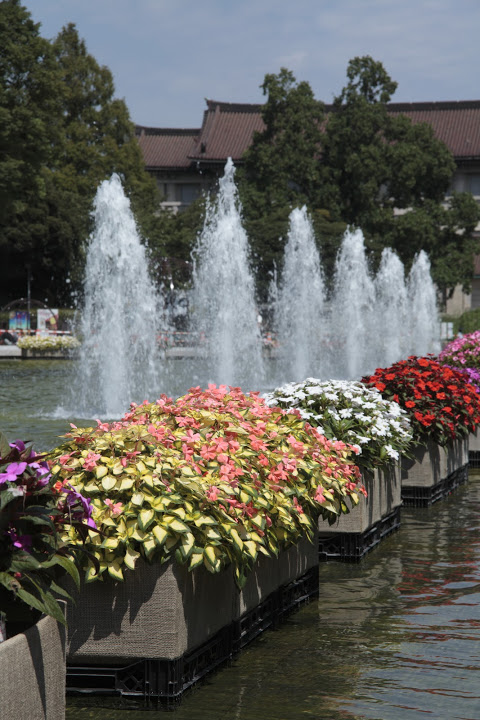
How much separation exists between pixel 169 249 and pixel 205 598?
2154 inches

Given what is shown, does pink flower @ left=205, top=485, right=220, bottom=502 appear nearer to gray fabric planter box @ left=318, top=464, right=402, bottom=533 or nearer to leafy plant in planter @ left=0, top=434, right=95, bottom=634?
leafy plant in planter @ left=0, top=434, right=95, bottom=634

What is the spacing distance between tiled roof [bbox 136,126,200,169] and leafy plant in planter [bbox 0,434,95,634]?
75.1 m

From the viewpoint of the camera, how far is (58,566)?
4.38m

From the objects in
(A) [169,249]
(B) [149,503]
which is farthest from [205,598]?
(A) [169,249]

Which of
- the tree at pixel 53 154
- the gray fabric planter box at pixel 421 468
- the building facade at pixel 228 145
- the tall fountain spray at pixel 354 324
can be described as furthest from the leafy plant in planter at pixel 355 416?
the building facade at pixel 228 145

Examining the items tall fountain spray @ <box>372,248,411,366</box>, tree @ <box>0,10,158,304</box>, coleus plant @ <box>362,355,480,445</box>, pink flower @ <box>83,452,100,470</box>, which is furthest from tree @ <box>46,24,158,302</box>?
pink flower @ <box>83,452,100,470</box>

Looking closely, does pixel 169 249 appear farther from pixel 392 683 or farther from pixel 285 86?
pixel 392 683

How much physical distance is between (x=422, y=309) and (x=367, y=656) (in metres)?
47.7

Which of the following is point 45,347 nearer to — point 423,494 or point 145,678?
point 423,494

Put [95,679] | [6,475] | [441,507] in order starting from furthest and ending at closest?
[441,507], [95,679], [6,475]

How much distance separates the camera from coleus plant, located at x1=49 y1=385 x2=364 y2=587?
525 cm

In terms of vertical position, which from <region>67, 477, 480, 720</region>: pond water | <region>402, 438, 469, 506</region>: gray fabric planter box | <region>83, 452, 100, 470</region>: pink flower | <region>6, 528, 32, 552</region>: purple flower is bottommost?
<region>67, 477, 480, 720</region>: pond water

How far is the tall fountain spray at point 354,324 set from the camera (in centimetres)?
3745

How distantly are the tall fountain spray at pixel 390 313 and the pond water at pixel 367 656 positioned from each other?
29.4m
